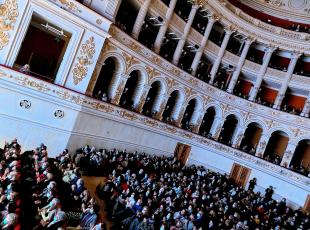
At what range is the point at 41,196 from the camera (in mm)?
7402

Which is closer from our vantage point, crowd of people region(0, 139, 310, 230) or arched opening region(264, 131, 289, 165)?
crowd of people region(0, 139, 310, 230)

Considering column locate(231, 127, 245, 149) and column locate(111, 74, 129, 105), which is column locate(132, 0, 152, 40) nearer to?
column locate(111, 74, 129, 105)

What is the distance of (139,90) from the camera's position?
1800cm

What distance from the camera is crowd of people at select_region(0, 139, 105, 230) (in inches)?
238

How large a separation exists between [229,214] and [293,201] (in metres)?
9.24

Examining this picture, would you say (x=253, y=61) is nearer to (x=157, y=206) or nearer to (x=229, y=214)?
(x=229, y=214)

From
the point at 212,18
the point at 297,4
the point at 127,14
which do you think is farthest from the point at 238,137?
the point at 127,14

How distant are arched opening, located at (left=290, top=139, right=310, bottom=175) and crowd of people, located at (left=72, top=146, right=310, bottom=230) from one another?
20.3ft

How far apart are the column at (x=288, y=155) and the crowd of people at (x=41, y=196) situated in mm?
16034

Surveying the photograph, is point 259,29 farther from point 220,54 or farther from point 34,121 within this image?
point 34,121

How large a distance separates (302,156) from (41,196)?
775 inches

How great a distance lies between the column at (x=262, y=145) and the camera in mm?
22403

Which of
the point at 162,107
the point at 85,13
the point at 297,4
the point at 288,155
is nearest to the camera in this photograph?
the point at 85,13

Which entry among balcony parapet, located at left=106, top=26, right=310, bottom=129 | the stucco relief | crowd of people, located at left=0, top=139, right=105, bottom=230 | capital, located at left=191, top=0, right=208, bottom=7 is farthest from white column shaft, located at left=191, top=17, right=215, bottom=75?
crowd of people, located at left=0, top=139, right=105, bottom=230
